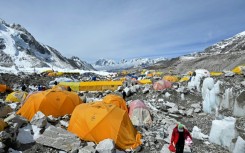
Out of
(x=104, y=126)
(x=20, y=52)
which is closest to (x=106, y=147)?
(x=104, y=126)

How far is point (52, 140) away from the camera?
1006 centimetres

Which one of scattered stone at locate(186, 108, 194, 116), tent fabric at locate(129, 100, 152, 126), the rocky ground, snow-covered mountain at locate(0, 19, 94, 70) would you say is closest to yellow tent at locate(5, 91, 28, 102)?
the rocky ground

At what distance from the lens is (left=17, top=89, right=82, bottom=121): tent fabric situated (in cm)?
1413

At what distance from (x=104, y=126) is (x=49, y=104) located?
4.97 m

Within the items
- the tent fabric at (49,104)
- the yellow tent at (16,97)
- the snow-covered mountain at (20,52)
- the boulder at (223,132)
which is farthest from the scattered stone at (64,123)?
the snow-covered mountain at (20,52)

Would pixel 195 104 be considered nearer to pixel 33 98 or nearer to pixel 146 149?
pixel 146 149

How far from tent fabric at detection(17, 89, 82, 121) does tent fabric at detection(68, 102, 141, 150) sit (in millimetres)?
3141

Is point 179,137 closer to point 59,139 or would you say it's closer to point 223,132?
point 223,132

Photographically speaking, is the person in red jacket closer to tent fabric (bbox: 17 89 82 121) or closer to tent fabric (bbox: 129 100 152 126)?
tent fabric (bbox: 129 100 152 126)

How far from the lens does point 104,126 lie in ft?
35.7

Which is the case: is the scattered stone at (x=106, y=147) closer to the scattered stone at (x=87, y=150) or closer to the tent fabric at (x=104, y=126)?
the scattered stone at (x=87, y=150)

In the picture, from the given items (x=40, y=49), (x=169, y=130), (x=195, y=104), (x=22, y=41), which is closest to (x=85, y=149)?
(x=169, y=130)

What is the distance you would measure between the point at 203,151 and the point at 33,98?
9.75m

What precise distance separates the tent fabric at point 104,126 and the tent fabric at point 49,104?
3141 millimetres
